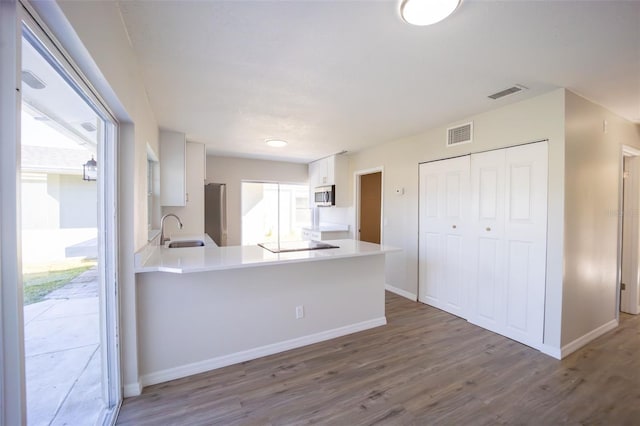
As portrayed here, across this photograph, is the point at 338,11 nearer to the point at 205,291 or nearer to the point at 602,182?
the point at 205,291

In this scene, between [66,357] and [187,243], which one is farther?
[187,243]

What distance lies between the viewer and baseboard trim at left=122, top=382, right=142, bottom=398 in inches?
78.5

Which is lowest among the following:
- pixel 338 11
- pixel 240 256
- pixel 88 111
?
pixel 240 256

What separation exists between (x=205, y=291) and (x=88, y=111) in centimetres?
152

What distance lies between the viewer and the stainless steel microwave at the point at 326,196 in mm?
5340

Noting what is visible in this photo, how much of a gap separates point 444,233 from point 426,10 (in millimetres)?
2783

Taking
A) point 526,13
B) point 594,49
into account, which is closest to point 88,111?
point 526,13

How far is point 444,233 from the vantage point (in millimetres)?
3629

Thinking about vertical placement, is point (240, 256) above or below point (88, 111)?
below

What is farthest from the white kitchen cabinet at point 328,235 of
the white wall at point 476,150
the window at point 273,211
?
the white wall at point 476,150

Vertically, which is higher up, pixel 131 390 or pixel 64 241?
pixel 64 241

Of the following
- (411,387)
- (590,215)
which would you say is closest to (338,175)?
(590,215)

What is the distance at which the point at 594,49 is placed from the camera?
185 centimetres

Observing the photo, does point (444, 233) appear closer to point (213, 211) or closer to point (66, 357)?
point (66, 357)
